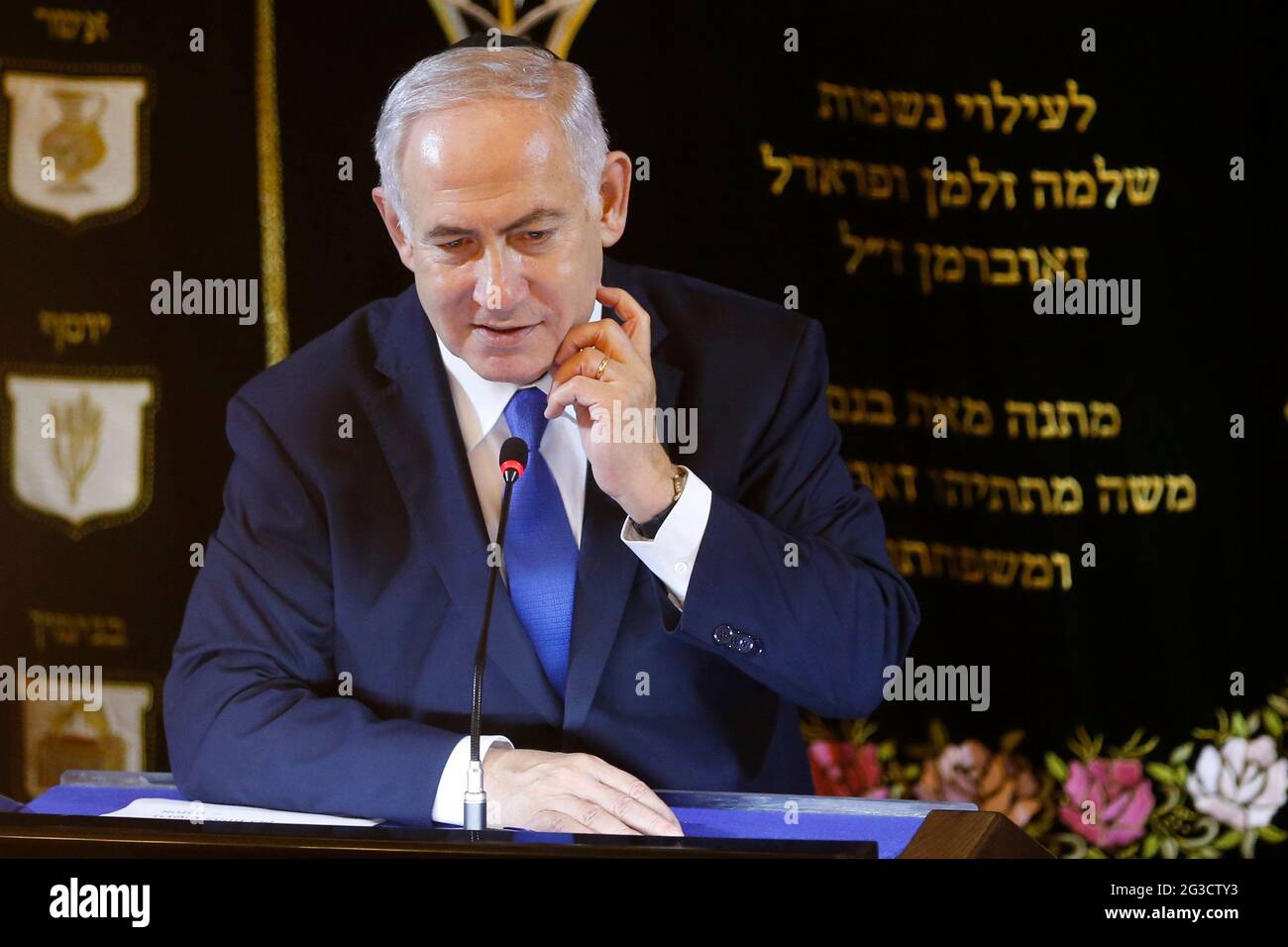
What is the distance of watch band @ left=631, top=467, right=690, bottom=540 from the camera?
2557 mm

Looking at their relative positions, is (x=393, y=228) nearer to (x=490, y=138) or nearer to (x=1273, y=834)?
(x=490, y=138)

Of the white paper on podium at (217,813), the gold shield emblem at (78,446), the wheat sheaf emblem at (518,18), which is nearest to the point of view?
the white paper on podium at (217,813)

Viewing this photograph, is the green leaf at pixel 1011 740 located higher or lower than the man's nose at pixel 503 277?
lower

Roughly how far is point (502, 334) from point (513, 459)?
0.35 metres

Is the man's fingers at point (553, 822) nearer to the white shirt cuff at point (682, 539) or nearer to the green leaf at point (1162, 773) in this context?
the white shirt cuff at point (682, 539)

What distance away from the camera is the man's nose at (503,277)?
2.66 m

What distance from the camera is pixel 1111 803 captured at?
2.97 m

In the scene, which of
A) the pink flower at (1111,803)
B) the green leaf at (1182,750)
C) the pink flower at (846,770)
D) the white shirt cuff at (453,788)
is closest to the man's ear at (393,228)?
the white shirt cuff at (453,788)

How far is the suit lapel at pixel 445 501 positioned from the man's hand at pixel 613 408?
272 millimetres

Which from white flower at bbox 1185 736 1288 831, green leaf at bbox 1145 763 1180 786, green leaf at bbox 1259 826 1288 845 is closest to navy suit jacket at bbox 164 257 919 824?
green leaf at bbox 1145 763 1180 786

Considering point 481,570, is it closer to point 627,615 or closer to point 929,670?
point 627,615

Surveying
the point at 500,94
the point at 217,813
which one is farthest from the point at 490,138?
the point at 217,813

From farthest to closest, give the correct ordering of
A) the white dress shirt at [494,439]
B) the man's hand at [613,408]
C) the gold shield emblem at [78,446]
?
the gold shield emblem at [78,446] < the white dress shirt at [494,439] < the man's hand at [613,408]
